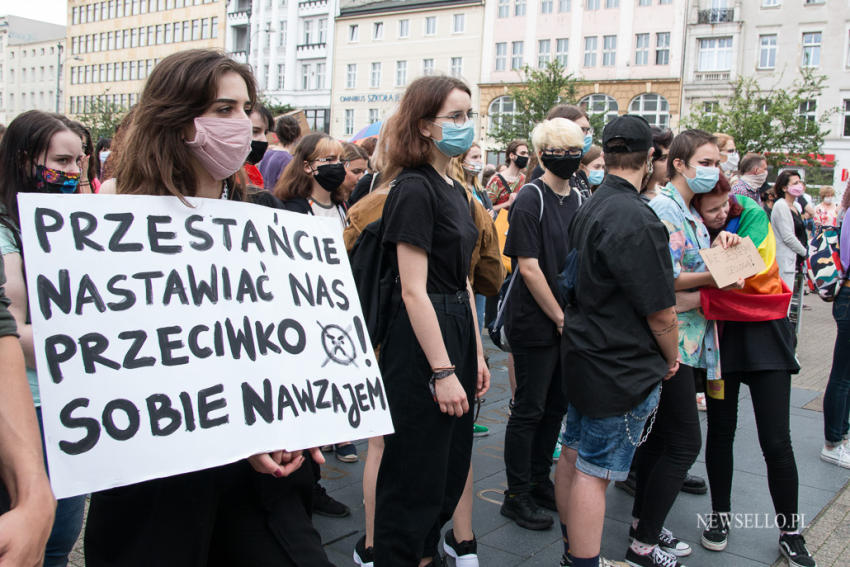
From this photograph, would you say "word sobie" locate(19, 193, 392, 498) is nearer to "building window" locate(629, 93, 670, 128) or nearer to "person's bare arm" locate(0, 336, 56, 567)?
"person's bare arm" locate(0, 336, 56, 567)

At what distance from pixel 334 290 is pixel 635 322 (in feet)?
4.80

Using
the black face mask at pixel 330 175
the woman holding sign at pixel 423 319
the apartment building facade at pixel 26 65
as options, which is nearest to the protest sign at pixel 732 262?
the woman holding sign at pixel 423 319

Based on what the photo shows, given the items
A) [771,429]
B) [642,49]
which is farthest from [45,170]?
[642,49]

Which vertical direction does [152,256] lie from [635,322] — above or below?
above

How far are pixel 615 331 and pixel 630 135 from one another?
0.87 meters

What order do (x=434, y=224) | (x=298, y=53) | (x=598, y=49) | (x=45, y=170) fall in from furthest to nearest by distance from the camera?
(x=298, y=53)
(x=598, y=49)
(x=434, y=224)
(x=45, y=170)

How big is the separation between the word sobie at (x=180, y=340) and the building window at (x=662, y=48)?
44.4 m

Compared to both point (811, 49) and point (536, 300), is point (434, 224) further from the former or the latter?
point (811, 49)

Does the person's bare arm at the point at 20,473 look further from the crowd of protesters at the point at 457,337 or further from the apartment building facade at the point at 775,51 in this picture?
the apartment building facade at the point at 775,51

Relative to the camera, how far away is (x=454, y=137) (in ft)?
9.54

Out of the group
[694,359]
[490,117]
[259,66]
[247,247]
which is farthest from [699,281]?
[259,66]

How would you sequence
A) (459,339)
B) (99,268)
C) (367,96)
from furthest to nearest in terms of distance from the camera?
(367,96)
(459,339)
(99,268)

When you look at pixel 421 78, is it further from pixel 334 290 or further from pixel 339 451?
pixel 339 451

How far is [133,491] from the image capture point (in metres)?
1.77
